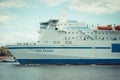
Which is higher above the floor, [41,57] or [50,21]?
[50,21]

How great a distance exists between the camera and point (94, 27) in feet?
157

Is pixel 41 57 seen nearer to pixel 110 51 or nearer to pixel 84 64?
pixel 84 64

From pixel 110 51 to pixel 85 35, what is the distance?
3538mm

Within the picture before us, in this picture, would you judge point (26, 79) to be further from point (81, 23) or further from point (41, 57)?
point (81, 23)

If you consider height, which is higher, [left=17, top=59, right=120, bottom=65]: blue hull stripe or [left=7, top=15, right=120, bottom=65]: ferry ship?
[left=7, top=15, right=120, bottom=65]: ferry ship

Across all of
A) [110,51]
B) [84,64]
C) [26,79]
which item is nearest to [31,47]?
[84,64]

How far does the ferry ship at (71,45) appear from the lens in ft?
151

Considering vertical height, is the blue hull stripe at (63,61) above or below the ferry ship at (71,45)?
below

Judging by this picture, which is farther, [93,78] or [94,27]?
[94,27]

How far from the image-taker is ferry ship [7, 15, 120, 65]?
45.9m

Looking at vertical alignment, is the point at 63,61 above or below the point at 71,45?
below

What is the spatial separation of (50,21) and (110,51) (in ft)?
26.1

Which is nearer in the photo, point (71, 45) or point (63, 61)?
point (63, 61)

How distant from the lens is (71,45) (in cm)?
4650
